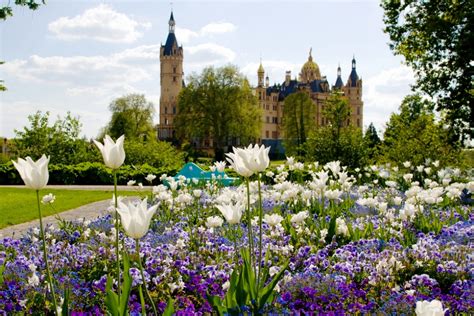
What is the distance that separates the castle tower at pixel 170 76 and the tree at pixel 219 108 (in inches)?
1592

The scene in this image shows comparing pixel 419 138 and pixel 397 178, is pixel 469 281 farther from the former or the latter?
pixel 419 138

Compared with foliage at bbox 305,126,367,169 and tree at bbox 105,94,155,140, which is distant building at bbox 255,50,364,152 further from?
foliage at bbox 305,126,367,169

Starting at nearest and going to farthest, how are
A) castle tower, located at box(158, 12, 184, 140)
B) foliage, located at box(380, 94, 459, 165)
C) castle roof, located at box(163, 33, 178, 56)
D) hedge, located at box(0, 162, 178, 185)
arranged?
foliage, located at box(380, 94, 459, 165) < hedge, located at box(0, 162, 178, 185) < castle tower, located at box(158, 12, 184, 140) < castle roof, located at box(163, 33, 178, 56)

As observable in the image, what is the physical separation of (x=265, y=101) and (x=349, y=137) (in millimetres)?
89993

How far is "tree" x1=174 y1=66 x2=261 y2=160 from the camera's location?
58.8m

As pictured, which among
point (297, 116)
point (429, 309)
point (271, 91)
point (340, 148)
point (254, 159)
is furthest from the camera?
point (271, 91)

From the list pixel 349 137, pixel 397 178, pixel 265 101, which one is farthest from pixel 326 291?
pixel 265 101

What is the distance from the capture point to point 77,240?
7426mm

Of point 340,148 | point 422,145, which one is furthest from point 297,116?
point 422,145

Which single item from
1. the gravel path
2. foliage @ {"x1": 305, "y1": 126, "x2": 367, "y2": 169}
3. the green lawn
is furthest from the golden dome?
the gravel path

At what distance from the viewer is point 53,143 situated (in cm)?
3167

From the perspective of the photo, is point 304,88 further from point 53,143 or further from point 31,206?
point 31,206

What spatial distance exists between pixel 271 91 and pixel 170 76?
2096 centimetres

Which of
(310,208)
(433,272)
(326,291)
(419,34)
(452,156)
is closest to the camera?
(326,291)
